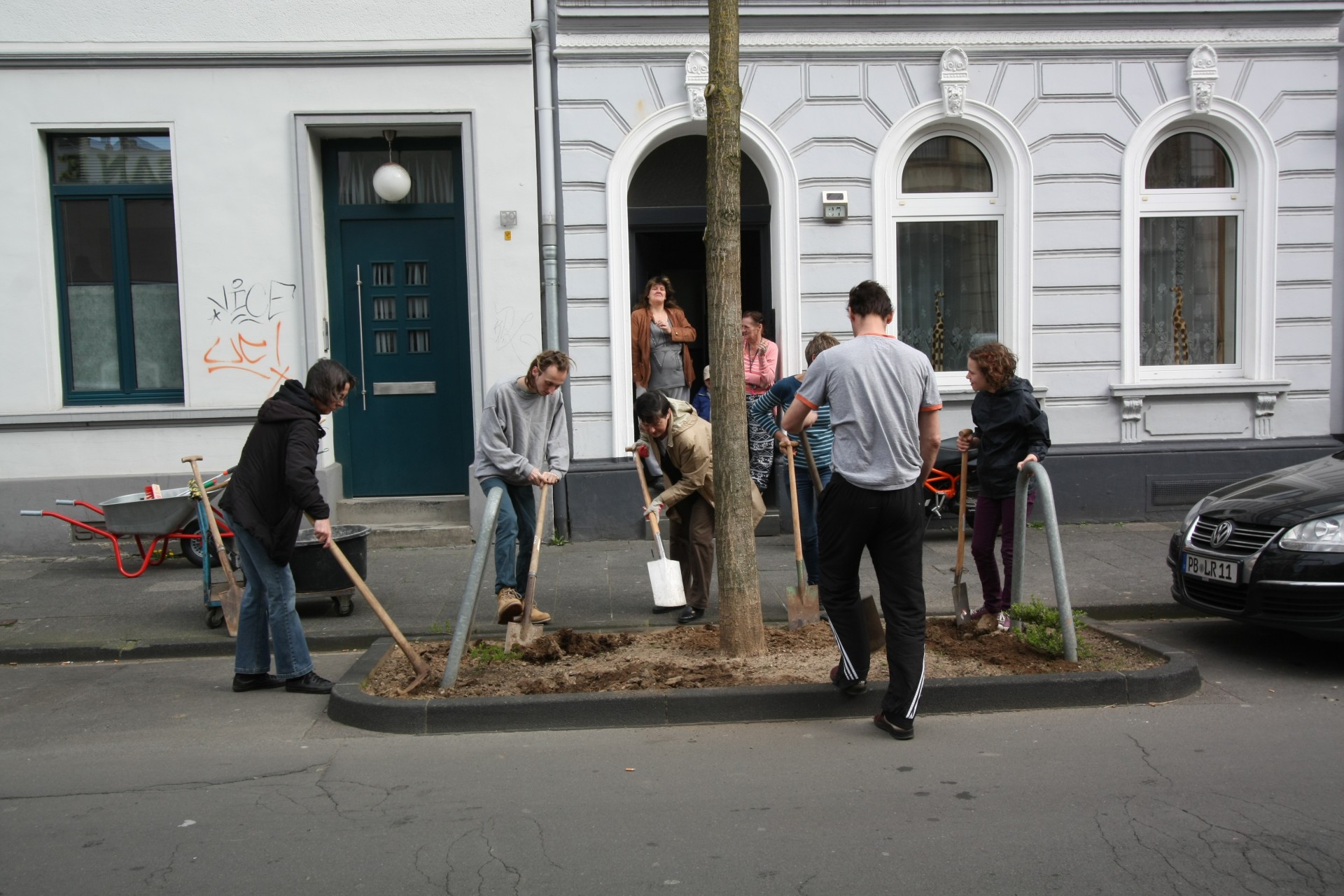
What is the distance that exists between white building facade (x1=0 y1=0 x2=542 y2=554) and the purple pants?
4.86 meters

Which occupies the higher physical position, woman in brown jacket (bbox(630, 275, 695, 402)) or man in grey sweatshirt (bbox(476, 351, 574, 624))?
woman in brown jacket (bbox(630, 275, 695, 402))

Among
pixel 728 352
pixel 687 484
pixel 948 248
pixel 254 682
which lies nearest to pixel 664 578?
pixel 687 484

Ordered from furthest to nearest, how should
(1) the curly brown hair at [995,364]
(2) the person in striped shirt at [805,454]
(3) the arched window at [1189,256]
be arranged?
(3) the arched window at [1189,256] → (2) the person in striped shirt at [805,454] → (1) the curly brown hair at [995,364]

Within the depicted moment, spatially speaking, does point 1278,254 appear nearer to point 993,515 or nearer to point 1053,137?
point 1053,137

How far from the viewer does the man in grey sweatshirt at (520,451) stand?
279 inches

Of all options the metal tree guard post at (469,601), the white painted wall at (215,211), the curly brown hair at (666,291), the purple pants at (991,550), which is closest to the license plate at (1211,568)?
the purple pants at (991,550)

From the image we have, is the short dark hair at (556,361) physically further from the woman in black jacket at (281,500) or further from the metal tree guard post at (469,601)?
the metal tree guard post at (469,601)

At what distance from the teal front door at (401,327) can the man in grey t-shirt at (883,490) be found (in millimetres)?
6115

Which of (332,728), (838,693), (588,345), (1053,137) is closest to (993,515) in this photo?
(838,693)

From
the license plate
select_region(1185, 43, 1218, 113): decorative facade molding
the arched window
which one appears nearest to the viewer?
the license plate

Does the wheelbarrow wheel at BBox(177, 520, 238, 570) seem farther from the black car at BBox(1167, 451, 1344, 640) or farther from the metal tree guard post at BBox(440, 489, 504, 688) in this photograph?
the black car at BBox(1167, 451, 1344, 640)

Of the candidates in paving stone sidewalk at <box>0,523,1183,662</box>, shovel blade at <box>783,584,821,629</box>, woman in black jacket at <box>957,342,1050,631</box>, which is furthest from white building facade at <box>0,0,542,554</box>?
woman in black jacket at <box>957,342,1050,631</box>

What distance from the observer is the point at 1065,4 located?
10.5 metres

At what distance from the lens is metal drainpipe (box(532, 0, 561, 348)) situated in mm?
10227
